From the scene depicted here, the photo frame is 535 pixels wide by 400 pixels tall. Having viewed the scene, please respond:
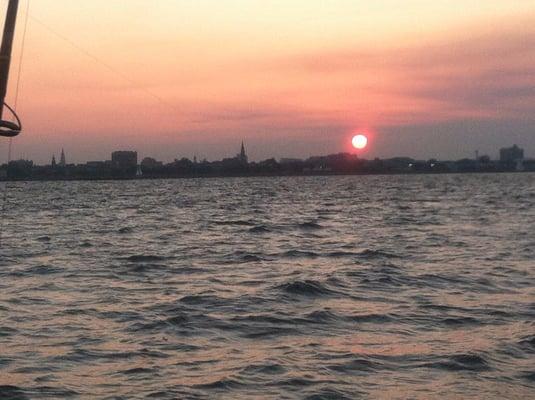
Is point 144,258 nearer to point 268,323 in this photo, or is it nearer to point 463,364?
point 268,323

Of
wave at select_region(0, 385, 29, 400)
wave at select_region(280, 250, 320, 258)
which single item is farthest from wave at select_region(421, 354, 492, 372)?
wave at select_region(280, 250, 320, 258)

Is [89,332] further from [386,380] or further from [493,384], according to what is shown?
[493,384]

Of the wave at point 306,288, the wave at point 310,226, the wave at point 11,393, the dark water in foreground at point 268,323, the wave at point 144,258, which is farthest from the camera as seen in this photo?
the wave at point 310,226

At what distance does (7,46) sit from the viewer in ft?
22.8

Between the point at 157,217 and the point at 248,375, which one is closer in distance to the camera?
the point at 248,375

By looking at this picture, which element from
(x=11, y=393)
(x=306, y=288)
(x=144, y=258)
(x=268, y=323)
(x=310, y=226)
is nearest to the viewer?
(x=11, y=393)

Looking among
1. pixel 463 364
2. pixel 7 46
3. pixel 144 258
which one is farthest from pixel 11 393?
pixel 144 258

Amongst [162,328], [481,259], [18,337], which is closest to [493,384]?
[162,328]

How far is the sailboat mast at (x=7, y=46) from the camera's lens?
6633mm

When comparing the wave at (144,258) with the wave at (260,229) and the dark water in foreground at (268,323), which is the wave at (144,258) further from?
the wave at (260,229)

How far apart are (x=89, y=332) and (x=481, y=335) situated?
7340 millimetres

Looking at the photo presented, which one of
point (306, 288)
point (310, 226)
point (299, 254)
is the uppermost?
point (306, 288)

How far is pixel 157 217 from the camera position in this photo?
59.5 metres

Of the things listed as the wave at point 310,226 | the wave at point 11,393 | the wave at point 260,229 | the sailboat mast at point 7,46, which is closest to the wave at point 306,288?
the wave at point 11,393
